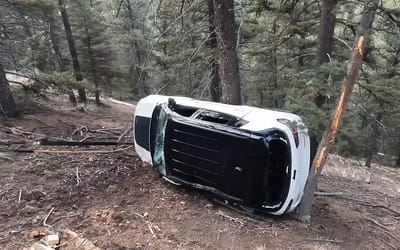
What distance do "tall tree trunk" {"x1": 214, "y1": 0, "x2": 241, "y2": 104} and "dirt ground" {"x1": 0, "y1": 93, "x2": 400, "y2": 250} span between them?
6.56 feet

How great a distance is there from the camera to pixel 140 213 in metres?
4.32

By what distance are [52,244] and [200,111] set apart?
2.54m

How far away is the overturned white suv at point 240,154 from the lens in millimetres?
4082

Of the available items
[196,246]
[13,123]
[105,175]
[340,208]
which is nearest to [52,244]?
[196,246]

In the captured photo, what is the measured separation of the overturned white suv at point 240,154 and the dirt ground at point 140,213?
310 mm

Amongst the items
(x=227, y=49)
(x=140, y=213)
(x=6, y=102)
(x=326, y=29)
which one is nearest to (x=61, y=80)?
(x=6, y=102)

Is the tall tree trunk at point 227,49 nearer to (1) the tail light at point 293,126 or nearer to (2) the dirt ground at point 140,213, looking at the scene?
(1) the tail light at point 293,126

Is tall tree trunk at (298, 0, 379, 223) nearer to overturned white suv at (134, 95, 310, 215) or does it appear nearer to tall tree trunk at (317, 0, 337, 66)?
overturned white suv at (134, 95, 310, 215)

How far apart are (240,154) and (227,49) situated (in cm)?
237

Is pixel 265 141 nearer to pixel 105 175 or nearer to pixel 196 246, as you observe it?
pixel 196 246

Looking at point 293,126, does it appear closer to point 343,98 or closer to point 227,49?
point 343,98

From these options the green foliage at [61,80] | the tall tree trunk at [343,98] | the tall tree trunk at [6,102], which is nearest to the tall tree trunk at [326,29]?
the tall tree trunk at [343,98]

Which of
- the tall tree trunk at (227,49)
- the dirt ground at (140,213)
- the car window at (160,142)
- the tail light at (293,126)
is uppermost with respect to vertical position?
the tall tree trunk at (227,49)

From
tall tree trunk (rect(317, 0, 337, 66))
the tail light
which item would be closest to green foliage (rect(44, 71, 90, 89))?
tall tree trunk (rect(317, 0, 337, 66))
